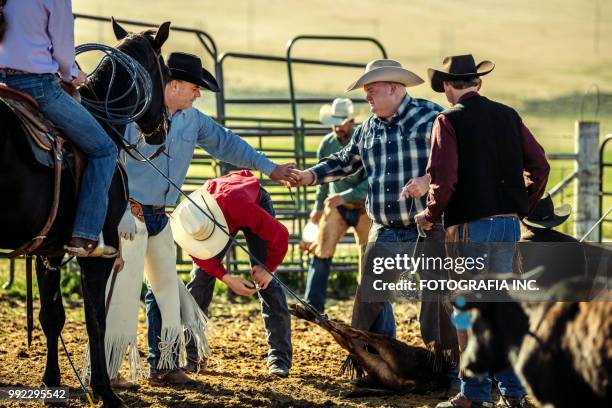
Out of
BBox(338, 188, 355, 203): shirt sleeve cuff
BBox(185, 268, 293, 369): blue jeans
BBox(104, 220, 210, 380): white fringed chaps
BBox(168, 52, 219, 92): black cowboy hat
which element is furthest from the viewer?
BBox(338, 188, 355, 203): shirt sleeve cuff

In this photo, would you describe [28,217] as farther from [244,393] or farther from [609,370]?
[609,370]

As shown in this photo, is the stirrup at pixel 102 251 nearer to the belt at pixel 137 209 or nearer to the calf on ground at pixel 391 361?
the belt at pixel 137 209

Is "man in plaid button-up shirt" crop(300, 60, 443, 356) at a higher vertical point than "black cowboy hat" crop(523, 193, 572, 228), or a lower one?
higher

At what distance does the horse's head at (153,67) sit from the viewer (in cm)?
651

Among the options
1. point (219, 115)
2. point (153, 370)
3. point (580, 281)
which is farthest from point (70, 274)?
point (580, 281)

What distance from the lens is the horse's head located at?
21.4 ft

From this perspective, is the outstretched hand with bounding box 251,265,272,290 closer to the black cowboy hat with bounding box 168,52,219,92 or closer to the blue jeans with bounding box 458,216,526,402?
the black cowboy hat with bounding box 168,52,219,92

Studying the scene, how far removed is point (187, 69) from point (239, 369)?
2.23 m

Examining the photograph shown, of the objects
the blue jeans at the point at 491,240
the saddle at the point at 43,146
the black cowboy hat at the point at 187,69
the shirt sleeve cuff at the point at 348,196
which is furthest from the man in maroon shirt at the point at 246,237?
the shirt sleeve cuff at the point at 348,196

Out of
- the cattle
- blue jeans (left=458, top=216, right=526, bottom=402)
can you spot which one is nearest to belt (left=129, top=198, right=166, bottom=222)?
blue jeans (left=458, top=216, right=526, bottom=402)

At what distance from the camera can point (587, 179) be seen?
1302 cm

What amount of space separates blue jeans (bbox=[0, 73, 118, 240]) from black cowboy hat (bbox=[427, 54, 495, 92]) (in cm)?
197

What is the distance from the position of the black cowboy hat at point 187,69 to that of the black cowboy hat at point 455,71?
5.33 ft

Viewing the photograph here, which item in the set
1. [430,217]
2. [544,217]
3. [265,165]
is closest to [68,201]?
[265,165]
